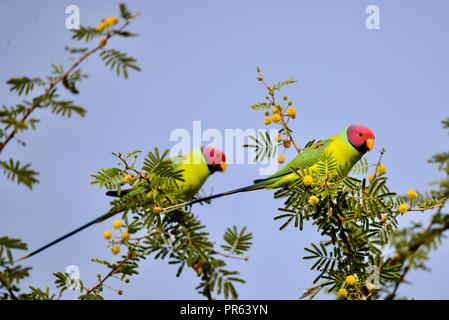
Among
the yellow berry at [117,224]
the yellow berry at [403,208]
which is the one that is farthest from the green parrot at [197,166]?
the yellow berry at [403,208]

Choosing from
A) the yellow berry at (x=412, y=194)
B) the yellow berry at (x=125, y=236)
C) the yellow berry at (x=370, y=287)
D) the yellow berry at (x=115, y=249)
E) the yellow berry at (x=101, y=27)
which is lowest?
the yellow berry at (x=370, y=287)

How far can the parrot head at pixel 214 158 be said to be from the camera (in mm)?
3340

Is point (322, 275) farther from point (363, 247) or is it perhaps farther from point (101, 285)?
point (101, 285)

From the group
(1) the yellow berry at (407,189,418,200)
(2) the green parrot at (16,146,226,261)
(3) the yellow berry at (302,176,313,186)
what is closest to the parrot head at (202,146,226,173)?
(2) the green parrot at (16,146,226,261)

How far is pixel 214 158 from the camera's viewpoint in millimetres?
3340

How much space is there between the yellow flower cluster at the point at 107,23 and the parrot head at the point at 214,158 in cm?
176

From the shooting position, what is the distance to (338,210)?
224cm

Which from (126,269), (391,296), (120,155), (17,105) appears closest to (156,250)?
(126,269)

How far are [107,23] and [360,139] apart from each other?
6.83ft

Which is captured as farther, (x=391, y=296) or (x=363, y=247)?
(x=391, y=296)

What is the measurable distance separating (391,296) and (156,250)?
3.89 feet

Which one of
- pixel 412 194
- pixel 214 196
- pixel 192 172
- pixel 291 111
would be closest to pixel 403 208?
pixel 412 194

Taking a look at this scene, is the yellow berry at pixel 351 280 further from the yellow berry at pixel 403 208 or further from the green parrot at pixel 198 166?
the green parrot at pixel 198 166

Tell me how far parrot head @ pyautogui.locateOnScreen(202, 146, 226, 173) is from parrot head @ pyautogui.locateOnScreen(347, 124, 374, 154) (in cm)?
79
